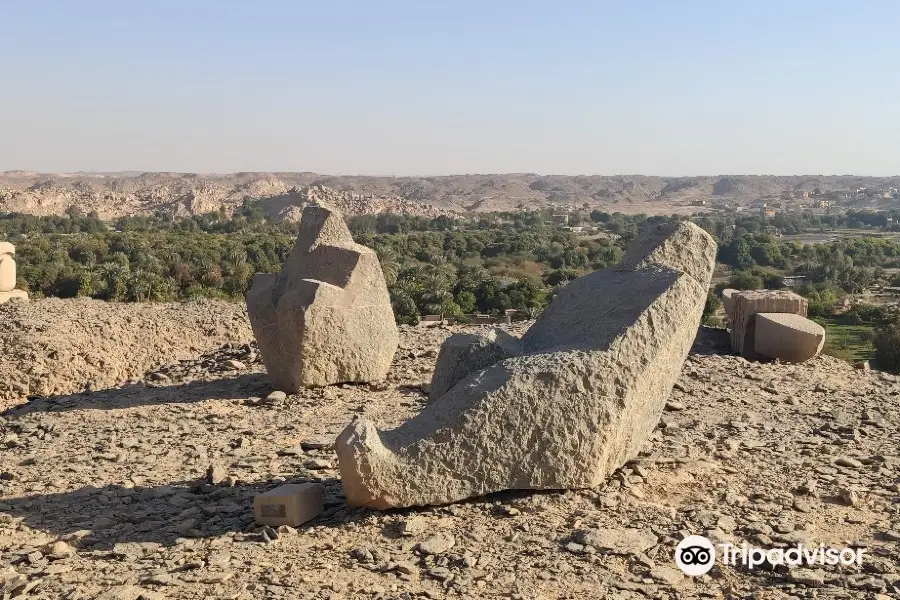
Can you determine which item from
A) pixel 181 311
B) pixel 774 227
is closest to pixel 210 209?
pixel 774 227

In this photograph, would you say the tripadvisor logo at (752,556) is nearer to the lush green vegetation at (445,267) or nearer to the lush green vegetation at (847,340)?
the lush green vegetation at (445,267)

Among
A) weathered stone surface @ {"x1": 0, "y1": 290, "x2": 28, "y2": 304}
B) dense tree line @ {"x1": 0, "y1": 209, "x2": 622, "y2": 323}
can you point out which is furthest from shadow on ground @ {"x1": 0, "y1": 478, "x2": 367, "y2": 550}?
dense tree line @ {"x1": 0, "y1": 209, "x2": 622, "y2": 323}

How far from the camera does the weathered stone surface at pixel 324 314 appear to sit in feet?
29.2

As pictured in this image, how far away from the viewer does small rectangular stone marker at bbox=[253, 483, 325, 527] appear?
201 inches

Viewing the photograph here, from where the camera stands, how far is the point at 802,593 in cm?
418

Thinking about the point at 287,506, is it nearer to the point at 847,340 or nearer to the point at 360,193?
the point at 847,340

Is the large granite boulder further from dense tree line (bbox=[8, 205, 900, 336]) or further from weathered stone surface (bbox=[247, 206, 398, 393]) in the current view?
weathered stone surface (bbox=[247, 206, 398, 393])

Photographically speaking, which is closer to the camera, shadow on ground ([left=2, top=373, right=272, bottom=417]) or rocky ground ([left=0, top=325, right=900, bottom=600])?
rocky ground ([left=0, top=325, right=900, bottom=600])

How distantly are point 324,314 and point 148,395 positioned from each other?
8.32ft

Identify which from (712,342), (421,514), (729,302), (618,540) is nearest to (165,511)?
(421,514)

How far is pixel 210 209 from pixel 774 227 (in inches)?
2295

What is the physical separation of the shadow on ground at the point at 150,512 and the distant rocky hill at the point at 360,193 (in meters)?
75.5

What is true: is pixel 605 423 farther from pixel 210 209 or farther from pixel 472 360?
pixel 210 209

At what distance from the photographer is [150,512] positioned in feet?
18.5
